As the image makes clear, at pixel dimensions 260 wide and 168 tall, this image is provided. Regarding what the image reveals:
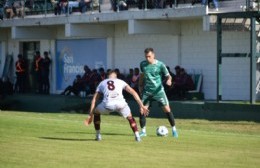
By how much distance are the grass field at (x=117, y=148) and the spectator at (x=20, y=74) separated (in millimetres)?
16993

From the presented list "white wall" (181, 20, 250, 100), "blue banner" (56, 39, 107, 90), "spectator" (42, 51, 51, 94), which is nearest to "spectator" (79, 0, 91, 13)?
"blue banner" (56, 39, 107, 90)

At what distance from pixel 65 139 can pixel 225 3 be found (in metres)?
12.8

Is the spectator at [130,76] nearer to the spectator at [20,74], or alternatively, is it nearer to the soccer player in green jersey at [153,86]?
the spectator at [20,74]

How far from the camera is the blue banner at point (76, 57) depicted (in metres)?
38.4

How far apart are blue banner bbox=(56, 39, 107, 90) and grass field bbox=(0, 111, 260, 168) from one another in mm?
15151

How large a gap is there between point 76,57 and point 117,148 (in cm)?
2383

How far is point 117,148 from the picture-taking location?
16.4m

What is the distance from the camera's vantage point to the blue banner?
3841 cm

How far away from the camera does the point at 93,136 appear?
63.9ft

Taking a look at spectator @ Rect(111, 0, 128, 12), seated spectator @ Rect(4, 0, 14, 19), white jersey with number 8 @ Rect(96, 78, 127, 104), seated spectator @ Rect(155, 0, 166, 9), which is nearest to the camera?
white jersey with number 8 @ Rect(96, 78, 127, 104)

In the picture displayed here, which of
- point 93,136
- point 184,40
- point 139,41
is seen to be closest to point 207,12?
point 184,40

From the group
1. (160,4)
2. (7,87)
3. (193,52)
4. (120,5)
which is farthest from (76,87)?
(160,4)

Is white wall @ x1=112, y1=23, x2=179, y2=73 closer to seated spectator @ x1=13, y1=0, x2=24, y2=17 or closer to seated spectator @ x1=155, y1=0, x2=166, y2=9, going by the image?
seated spectator @ x1=155, y1=0, x2=166, y2=9

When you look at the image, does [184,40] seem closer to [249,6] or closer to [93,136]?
[249,6]
